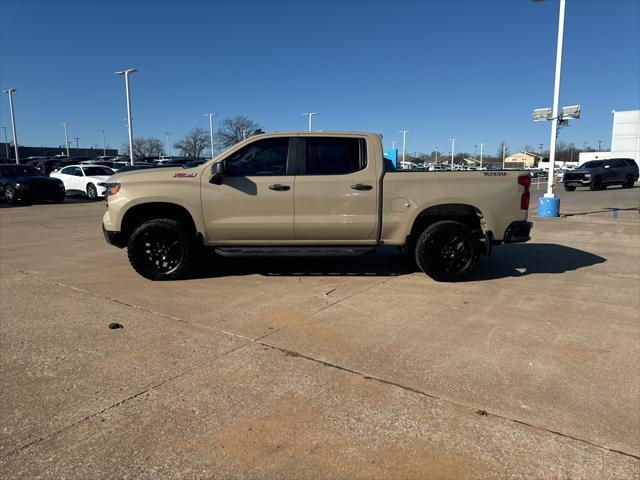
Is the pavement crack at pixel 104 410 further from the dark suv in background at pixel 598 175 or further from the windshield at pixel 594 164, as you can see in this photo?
the windshield at pixel 594 164

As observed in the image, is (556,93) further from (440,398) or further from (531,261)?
(440,398)

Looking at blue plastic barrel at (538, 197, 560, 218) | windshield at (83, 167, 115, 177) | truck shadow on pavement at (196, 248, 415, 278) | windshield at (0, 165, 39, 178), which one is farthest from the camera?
windshield at (83, 167, 115, 177)

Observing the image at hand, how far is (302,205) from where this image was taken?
6.17 meters

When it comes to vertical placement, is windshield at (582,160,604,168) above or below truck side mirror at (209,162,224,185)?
above

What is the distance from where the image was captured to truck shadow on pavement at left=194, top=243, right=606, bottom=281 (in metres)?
6.89

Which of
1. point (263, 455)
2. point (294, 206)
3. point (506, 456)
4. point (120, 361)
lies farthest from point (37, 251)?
point (506, 456)

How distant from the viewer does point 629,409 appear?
3250 mm

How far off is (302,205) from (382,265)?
2.03 metres

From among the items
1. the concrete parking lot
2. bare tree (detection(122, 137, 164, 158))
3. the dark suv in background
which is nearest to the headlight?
the concrete parking lot

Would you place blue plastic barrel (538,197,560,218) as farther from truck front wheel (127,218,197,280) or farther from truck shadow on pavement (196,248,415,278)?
truck front wheel (127,218,197,280)

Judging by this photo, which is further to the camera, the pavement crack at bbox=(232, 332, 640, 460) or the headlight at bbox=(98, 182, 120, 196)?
the headlight at bbox=(98, 182, 120, 196)

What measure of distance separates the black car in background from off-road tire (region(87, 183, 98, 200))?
183cm

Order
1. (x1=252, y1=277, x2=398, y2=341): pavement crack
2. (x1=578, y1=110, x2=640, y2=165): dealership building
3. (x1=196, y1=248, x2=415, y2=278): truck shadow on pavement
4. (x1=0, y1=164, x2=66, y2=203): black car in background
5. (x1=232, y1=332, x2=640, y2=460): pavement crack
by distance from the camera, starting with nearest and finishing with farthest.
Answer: (x1=232, y1=332, x2=640, y2=460): pavement crack, (x1=252, y1=277, x2=398, y2=341): pavement crack, (x1=196, y1=248, x2=415, y2=278): truck shadow on pavement, (x1=0, y1=164, x2=66, y2=203): black car in background, (x1=578, y1=110, x2=640, y2=165): dealership building

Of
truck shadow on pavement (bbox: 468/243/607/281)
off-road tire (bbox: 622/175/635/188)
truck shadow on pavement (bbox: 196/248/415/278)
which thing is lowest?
truck shadow on pavement (bbox: 468/243/607/281)
